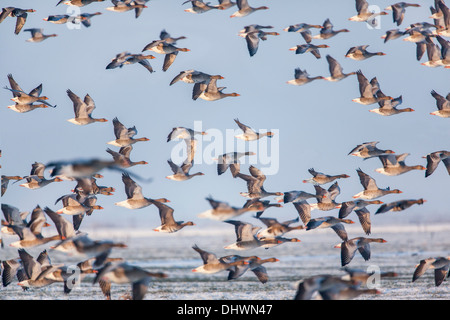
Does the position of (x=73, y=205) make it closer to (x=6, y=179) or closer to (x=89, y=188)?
(x=89, y=188)

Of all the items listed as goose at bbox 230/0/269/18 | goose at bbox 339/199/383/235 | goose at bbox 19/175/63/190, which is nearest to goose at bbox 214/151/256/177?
goose at bbox 339/199/383/235

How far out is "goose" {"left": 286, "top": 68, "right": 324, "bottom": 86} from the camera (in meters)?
19.2

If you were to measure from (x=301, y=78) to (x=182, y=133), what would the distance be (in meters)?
4.04

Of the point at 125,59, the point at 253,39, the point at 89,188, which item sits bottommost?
the point at 89,188

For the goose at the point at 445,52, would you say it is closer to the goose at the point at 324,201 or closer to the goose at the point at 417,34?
the goose at the point at 417,34

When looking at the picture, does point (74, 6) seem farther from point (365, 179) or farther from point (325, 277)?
point (325, 277)

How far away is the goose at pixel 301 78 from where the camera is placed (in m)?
19.2

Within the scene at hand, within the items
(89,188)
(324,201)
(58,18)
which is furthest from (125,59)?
(324,201)

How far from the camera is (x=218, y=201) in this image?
534 inches

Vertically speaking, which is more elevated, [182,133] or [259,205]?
[182,133]

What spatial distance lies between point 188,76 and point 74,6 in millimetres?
4174

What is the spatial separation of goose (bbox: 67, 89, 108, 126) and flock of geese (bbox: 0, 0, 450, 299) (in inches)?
1.0

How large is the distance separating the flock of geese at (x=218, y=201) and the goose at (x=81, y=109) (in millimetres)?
26
